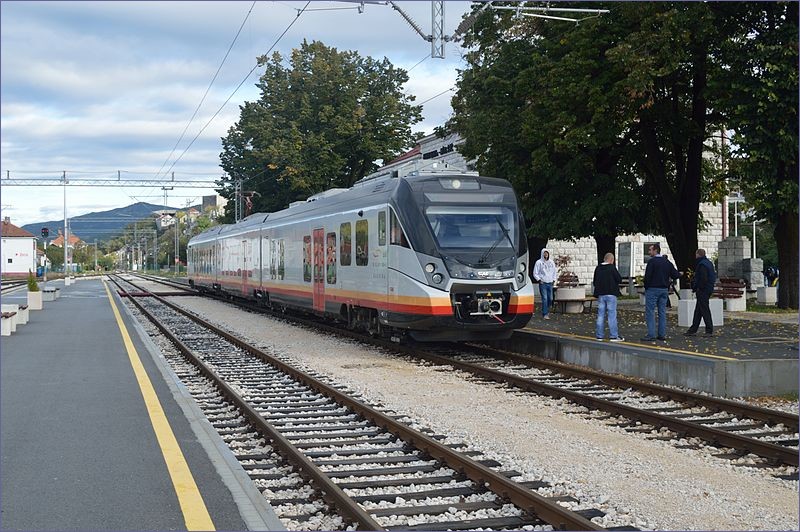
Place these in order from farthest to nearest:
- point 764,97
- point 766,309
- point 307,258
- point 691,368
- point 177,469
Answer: point 766,309, point 307,258, point 764,97, point 691,368, point 177,469

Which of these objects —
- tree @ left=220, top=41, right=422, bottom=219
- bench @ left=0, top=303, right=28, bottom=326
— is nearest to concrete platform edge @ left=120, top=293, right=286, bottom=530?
bench @ left=0, top=303, right=28, bottom=326

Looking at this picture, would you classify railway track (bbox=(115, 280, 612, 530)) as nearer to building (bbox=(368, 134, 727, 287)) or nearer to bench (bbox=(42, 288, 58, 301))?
bench (bbox=(42, 288, 58, 301))

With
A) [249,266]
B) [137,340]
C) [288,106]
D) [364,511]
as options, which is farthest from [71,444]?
[288,106]

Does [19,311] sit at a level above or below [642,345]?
above

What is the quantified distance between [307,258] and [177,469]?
53.5ft

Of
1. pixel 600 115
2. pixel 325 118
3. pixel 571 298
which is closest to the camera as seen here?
pixel 600 115

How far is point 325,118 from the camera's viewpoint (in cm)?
5022

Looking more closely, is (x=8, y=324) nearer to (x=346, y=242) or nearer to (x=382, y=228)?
(x=346, y=242)

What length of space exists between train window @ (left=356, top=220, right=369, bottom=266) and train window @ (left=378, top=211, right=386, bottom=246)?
797 mm

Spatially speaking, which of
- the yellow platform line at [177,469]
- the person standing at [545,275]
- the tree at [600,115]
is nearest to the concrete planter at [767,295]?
the tree at [600,115]

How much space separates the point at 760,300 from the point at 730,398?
1822 centimetres

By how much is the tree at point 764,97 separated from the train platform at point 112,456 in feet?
40.6

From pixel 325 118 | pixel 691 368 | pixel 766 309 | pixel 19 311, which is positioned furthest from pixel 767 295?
pixel 325 118

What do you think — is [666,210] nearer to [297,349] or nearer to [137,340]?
[297,349]
